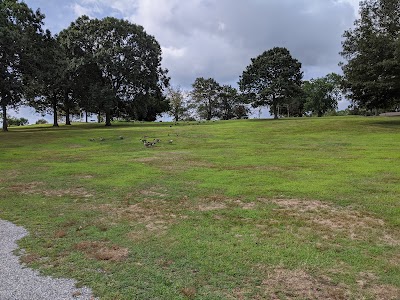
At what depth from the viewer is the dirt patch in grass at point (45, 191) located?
873cm

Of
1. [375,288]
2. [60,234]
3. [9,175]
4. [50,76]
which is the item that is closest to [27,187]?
[9,175]

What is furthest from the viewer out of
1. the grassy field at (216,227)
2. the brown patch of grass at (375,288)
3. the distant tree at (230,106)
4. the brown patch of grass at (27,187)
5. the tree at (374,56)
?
the distant tree at (230,106)

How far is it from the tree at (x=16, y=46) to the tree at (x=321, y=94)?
59.9 meters

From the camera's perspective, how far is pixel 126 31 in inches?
1650

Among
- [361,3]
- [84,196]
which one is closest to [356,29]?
[361,3]

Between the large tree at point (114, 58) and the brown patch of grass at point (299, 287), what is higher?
the large tree at point (114, 58)

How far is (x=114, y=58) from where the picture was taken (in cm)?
4103

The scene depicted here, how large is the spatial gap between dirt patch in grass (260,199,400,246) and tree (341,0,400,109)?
72.5 feet

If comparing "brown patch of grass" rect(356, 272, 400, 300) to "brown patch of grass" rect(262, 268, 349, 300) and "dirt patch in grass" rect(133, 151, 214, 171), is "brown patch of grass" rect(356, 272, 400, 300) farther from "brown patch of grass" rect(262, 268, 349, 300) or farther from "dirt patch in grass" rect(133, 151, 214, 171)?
"dirt patch in grass" rect(133, 151, 214, 171)

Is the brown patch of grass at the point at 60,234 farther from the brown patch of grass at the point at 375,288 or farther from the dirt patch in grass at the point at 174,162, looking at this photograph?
the dirt patch in grass at the point at 174,162

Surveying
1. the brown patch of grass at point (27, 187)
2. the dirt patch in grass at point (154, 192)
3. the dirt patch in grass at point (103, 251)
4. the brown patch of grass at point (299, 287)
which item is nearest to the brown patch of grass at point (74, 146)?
the brown patch of grass at point (27, 187)

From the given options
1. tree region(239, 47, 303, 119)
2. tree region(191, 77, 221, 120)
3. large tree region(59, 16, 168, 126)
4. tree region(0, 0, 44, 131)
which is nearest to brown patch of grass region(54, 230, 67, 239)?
tree region(0, 0, 44, 131)

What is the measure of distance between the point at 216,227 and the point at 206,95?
74113mm

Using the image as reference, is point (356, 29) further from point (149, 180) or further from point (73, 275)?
point (73, 275)
